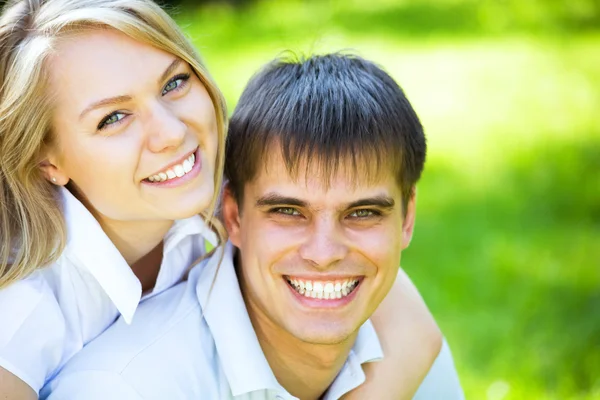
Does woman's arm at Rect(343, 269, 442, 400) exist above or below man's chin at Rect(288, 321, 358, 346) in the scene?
below

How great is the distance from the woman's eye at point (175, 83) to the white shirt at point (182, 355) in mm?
645

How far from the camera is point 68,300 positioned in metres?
3.37

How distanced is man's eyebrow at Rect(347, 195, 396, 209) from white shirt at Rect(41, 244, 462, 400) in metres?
0.53

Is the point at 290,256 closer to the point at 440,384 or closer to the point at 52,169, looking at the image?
the point at 52,169

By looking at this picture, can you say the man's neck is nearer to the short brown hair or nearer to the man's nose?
the man's nose

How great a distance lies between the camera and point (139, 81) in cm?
325

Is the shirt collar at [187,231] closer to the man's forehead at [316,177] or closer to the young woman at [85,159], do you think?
the young woman at [85,159]

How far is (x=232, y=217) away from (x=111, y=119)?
0.58 m

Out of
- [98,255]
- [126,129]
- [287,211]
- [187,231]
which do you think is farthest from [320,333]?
[126,129]

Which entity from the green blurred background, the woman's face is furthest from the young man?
the green blurred background

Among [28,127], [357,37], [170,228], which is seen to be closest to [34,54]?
[28,127]

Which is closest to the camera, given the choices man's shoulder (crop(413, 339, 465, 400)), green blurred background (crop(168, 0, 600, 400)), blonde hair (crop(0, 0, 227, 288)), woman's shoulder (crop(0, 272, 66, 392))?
woman's shoulder (crop(0, 272, 66, 392))

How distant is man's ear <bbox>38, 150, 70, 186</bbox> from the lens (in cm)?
343

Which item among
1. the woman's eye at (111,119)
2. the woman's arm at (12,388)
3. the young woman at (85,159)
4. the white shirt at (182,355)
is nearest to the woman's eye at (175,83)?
the young woman at (85,159)
